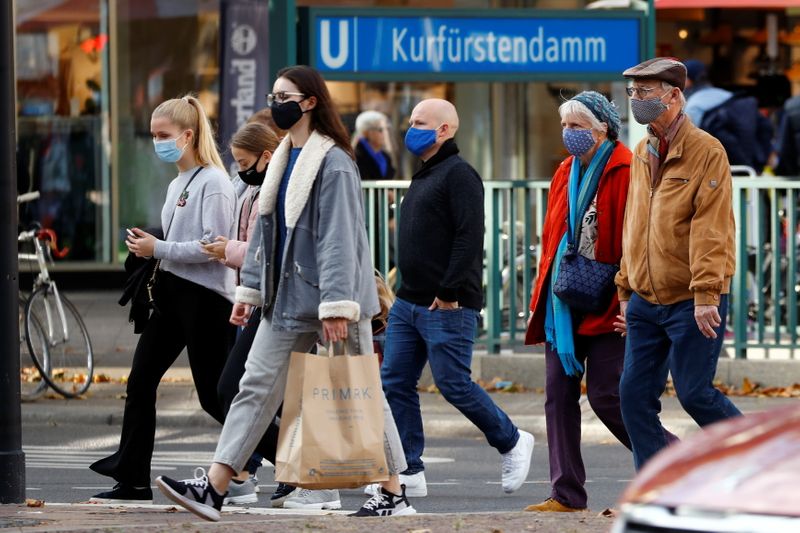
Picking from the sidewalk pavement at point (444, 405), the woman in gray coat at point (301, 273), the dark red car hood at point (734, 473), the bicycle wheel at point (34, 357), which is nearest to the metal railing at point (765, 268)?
the sidewalk pavement at point (444, 405)

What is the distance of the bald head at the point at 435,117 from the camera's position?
859 cm

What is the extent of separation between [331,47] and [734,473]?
28.8 ft

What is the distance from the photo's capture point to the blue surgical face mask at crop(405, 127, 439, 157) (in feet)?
28.1

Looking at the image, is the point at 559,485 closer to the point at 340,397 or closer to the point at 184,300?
the point at 340,397

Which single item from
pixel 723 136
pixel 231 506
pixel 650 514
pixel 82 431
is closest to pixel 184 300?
pixel 231 506

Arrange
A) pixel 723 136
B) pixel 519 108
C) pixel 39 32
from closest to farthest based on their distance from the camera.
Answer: pixel 723 136 < pixel 39 32 < pixel 519 108

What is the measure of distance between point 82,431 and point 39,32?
751 cm

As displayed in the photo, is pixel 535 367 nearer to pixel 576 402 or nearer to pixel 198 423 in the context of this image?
pixel 198 423

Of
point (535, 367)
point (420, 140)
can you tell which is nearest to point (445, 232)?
point (420, 140)

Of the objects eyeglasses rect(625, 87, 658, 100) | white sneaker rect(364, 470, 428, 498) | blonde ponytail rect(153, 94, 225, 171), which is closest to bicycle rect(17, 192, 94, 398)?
blonde ponytail rect(153, 94, 225, 171)

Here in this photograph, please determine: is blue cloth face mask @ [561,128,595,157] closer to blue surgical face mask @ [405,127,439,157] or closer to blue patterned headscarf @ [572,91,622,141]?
blue patterned headscarf @ [572,91,622,141]

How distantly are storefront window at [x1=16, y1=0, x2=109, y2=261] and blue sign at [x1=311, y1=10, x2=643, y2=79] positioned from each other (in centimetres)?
628

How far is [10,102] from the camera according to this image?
7.53 m

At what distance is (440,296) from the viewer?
845 cm
